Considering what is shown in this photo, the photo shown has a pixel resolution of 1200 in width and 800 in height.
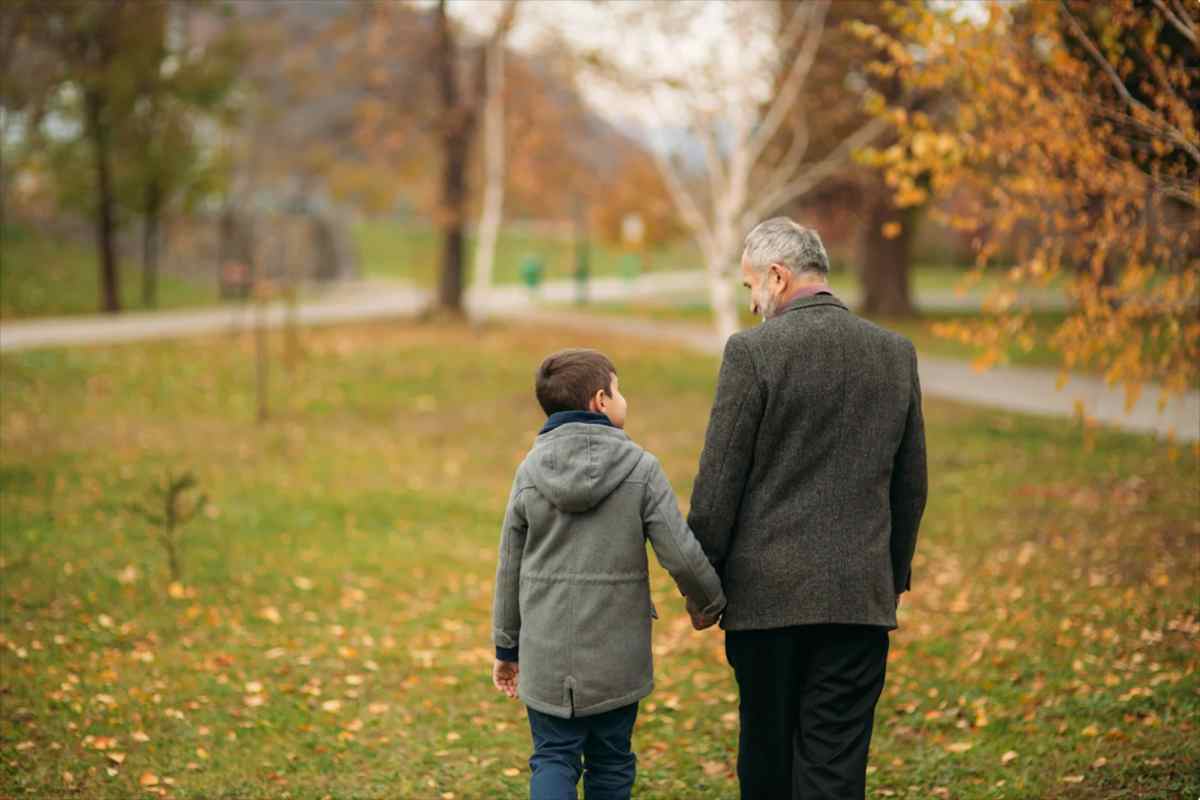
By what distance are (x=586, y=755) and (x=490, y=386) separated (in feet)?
42.0

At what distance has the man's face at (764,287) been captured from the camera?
137 inches

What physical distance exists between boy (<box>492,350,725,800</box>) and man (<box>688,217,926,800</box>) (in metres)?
0.13

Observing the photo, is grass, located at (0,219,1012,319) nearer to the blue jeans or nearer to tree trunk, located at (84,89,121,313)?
tree trunk, located at (84,89,121,313)

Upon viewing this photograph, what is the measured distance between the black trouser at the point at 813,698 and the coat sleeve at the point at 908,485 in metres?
0.27

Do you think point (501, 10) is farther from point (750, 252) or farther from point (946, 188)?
point (750, 252)

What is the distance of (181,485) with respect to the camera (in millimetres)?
7180

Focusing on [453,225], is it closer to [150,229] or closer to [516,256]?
[150,229]

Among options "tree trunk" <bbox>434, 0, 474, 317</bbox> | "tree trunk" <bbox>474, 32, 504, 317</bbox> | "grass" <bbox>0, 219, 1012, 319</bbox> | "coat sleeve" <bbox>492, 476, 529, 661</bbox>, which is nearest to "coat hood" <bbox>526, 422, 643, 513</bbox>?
"coat sleeve" <bbox>492, 476, 529, 661</bbox>

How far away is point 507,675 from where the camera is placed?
368 cm

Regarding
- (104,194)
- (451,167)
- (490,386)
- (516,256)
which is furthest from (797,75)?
(516,256)

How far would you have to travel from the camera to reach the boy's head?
3.44 metres

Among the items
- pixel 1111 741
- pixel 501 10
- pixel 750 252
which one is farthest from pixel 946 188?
pixel 501 10

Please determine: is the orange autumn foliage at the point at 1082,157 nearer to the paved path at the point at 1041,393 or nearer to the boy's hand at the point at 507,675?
the boy's hand at the point at 507,675

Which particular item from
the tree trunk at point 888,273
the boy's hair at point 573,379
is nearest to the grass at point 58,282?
the tree trunk at point 888,273
